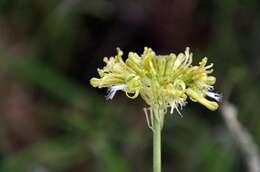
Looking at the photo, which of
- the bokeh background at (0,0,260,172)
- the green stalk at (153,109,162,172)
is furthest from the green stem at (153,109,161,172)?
the bokeh background at (0,0,260,172)

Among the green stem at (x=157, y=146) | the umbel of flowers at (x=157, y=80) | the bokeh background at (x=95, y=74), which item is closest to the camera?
the green stem at (x=157, y=146)

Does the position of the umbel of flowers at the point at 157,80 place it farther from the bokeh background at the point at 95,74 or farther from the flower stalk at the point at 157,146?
the bokeh background at the point at 95,74

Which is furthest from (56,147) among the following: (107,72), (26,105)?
(107,72)

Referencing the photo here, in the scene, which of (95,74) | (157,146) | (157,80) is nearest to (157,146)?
(157,146)

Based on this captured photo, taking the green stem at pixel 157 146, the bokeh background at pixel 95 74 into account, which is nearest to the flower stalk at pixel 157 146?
the green stem at pixel 157 146

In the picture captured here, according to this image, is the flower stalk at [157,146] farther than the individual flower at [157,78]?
No

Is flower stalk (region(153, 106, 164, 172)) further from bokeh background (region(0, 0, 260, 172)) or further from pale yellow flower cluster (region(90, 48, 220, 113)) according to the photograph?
bokeh background (region(0, 0, 260, 172))

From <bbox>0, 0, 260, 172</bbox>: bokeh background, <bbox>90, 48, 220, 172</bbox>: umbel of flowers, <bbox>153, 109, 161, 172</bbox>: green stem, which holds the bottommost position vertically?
<bbox>153, 109, 161, 172</bbox>: green stem

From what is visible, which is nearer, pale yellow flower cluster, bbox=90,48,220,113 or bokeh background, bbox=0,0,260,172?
pale yellow flower cluster, bbox=90,48,220,113

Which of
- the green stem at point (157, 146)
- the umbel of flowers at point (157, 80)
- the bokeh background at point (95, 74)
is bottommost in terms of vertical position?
the green stem at point (157, 146)
